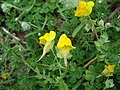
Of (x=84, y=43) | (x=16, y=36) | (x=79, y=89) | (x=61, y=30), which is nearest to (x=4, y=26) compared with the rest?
(x=16, y=36)

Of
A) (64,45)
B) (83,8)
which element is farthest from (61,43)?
(83,8)

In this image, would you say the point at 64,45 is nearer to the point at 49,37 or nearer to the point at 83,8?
the point at 49,37

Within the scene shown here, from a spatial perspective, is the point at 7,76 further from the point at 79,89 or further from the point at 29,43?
the point at 79,89

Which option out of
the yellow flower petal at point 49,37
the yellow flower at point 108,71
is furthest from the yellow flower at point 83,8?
the yellow flower at point 108,71

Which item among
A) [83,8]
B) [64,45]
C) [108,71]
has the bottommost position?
[108,71]

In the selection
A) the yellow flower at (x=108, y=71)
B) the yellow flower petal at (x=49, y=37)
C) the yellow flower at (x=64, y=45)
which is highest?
the yellow flower petal at (x=49, y=37)

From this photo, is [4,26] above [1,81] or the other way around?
above

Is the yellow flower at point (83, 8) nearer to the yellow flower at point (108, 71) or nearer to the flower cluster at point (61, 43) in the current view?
the flower cluster at point (61, 43)

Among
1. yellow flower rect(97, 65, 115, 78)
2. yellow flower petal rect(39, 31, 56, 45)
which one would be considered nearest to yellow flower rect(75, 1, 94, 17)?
yellow flower petal rect(39, 31, 56, 45)

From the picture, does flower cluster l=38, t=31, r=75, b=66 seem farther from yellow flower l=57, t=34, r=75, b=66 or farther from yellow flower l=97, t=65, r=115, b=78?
yellow flower l=97, t=65, r=115, b=78
